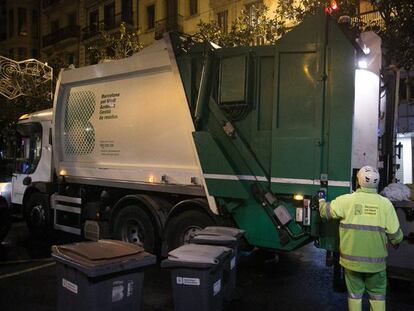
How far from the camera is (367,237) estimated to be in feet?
13.5

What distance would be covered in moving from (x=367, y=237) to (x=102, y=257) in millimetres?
2269

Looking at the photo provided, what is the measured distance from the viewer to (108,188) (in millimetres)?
7750

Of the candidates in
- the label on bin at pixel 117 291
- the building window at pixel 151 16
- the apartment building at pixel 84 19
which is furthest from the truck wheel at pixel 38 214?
the building window at pixel 151 16

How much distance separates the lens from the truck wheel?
8.93 metres

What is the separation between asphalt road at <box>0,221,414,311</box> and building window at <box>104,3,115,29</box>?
2442cm

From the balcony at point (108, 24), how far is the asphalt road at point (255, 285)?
22.8 metres

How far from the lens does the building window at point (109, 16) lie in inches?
1183

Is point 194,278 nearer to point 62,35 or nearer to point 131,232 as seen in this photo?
point 131,232

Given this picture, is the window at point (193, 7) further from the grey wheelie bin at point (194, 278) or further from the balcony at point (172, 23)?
the grey wheelie bin at point (194, 278)

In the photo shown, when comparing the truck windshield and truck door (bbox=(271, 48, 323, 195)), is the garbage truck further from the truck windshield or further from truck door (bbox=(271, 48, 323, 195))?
the truck windshield

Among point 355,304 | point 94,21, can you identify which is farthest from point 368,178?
point 94,21

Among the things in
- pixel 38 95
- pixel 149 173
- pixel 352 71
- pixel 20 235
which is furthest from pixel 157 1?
pixel 352 71

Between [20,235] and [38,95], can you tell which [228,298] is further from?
[38,95]

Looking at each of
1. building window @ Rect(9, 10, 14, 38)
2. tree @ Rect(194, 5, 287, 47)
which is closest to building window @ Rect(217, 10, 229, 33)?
tree @ Rect(194, 5, 287, 47)
